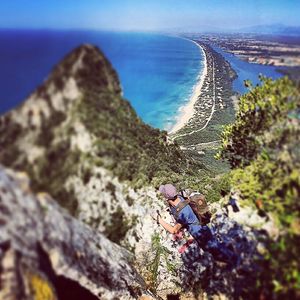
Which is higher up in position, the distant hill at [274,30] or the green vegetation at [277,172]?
the distant hill at [274,30]

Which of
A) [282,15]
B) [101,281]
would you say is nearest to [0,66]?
[101,281]

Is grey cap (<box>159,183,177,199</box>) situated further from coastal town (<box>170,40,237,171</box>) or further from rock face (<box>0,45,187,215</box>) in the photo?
coastal town (<box>170,40,237,171</box>)

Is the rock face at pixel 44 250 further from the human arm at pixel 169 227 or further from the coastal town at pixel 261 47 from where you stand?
the coastal town at pixel 261 47

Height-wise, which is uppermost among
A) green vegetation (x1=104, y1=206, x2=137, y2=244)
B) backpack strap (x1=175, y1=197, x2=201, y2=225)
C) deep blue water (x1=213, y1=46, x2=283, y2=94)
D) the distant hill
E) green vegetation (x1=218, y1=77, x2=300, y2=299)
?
the distant hill

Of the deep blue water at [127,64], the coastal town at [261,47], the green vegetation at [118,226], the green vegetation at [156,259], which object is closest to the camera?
the deep blue water at [127,64]

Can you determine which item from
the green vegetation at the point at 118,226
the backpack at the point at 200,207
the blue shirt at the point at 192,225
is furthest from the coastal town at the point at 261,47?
the green vegetation at the point at 118,226

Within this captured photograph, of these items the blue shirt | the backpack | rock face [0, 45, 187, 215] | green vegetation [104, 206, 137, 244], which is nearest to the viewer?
rock face [0, 45, 187, 215]

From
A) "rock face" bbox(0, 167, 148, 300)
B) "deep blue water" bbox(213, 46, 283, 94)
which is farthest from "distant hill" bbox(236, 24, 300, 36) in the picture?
"rock face" bbox(0, 167, 148, 300)
